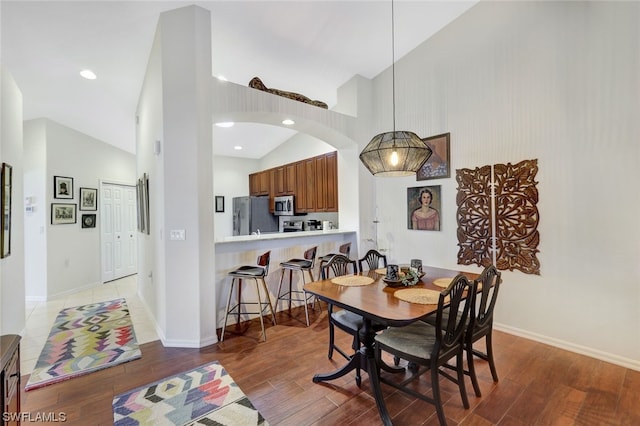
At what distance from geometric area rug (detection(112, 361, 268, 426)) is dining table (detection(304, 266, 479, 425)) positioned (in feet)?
2.05

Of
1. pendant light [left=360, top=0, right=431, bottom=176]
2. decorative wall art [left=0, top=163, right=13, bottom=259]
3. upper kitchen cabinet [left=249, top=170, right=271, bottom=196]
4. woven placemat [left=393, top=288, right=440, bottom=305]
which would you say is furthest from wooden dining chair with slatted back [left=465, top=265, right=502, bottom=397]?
upper kitchen cabinet [left=249, top=170, right=271, bottom=196]

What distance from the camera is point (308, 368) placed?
2420 mm

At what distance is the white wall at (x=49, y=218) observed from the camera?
4.39 meters

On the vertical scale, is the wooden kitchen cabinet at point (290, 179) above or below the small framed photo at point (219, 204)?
above

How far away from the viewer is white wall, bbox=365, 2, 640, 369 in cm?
240

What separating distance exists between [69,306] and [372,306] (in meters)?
4.60

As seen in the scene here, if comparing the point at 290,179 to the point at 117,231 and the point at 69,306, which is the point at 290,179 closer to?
the point at 117,231

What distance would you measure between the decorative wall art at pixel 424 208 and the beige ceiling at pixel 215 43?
197 cm

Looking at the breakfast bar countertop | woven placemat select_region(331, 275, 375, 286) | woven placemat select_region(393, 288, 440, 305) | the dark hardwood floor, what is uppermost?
the breakfast bar countertop

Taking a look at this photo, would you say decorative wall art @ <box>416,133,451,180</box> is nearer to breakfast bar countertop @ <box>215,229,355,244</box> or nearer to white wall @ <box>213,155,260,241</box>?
breakfast bar countertop @ <box>215,229,355,244</box>

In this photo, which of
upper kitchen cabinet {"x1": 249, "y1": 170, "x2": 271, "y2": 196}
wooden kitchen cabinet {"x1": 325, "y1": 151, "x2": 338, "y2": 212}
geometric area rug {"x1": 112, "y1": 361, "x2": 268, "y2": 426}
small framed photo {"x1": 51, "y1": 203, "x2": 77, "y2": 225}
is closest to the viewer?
geometric area rug {"x1": 112, "y1": 361, "x2": 268, "y2": 426}

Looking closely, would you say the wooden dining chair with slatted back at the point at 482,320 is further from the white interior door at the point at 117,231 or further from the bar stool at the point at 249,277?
the white interior door at the point at 117,231

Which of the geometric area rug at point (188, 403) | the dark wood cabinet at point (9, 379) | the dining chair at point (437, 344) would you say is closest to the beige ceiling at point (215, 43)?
the dark wood cabinet at point (9, 379)

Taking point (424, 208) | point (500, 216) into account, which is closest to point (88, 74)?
point (424, 208)
